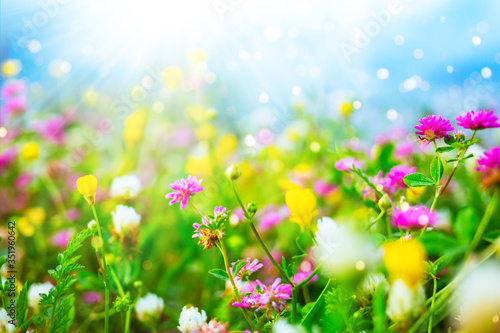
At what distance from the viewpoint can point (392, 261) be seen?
8.0 inches

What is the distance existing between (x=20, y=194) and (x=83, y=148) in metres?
0.23

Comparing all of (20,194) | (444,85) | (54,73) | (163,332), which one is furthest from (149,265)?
(54,73)

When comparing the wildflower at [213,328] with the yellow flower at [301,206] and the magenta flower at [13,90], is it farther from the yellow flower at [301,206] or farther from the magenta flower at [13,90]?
the magenta flower at [13,90]

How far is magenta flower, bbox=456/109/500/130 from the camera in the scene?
0.35 meters

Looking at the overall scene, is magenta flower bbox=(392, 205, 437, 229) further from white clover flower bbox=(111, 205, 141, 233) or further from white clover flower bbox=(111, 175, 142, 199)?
white clover flower bbox=(111, 175, 142, 199)

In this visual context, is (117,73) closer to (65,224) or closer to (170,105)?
(170,105)

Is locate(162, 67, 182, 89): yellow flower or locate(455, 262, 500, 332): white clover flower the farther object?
locate(162, 67, 182, 89): yellow flower

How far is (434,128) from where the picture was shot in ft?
1.17

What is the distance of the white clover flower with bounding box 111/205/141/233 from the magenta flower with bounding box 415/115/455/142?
0.36 meters

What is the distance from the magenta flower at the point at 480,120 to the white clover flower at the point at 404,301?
0.19 metres

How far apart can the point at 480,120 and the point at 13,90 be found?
3.96 feet

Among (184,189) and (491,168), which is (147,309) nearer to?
(184,189)

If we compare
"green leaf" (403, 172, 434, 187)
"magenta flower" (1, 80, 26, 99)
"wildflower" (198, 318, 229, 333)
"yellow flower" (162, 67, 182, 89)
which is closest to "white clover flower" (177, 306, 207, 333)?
"wildflower" (198, 318, 229, 333)

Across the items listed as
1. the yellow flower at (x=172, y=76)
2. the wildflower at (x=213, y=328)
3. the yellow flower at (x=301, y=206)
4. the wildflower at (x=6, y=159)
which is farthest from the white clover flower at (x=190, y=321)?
the wildflower at (x=6, y=159)
